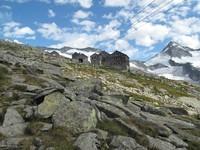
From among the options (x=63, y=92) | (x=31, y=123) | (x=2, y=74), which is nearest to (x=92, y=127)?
→ (x=31, y=123)

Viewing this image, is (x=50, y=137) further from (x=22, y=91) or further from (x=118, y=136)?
(x=22, y=91)

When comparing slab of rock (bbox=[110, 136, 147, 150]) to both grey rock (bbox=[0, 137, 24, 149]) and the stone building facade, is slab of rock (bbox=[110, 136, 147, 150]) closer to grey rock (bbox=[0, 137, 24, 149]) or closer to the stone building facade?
grey rock (bbox=[0, 137, 24, 149])

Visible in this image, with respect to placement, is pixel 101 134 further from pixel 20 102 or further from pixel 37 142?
pixel 20 102

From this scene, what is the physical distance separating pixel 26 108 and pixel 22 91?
202 inches

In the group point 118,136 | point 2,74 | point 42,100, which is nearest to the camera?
point 118,136

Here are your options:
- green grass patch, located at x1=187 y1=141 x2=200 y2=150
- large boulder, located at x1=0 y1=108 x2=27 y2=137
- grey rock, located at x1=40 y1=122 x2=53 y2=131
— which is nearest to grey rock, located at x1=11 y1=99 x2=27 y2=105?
large boulder, located at x1=0 y1=108 x2=27 y2=137

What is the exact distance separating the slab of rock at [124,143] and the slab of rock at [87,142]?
102 centimetres

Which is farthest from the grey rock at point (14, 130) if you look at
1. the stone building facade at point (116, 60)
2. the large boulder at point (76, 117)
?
the stone building facade at point (116, 60)

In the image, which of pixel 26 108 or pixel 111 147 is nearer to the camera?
pixel 111 147

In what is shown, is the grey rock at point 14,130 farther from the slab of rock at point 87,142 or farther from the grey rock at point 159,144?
the grey rock at point 159,144

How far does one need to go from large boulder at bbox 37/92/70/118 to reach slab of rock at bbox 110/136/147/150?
4.79m

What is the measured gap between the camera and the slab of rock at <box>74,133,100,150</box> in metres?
22.8

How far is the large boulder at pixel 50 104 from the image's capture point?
87.8 ft

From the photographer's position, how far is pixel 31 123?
25.5 metres
